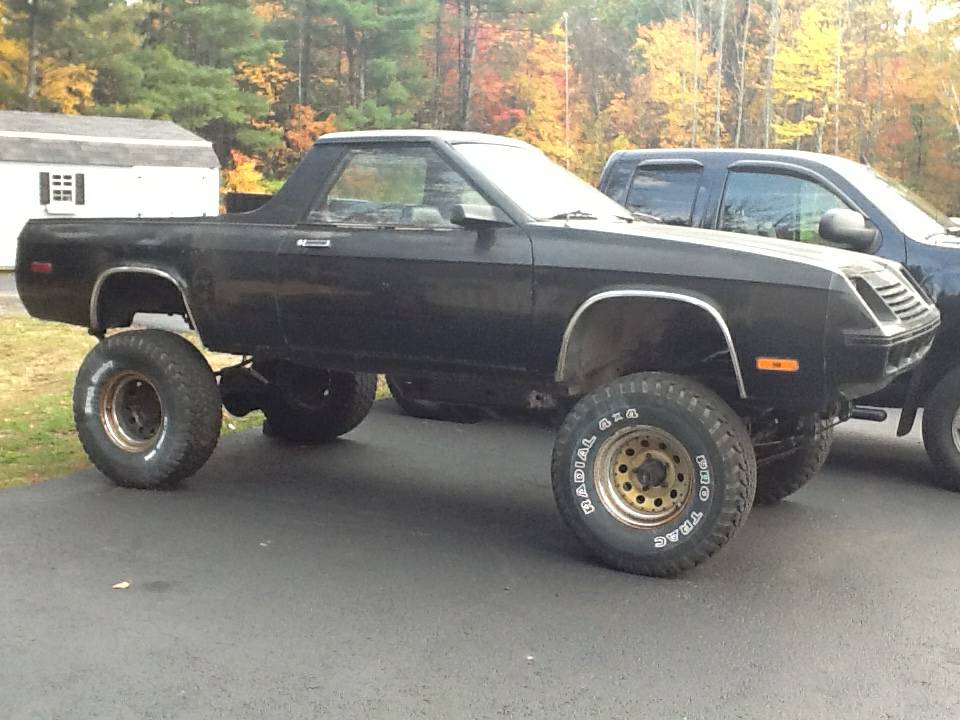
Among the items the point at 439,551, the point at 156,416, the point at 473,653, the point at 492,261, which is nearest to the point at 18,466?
the point at 156,416

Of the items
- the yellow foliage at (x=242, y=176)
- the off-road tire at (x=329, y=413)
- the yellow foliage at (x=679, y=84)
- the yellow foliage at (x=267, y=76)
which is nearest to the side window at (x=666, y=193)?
the off-road tire at (x=329, y=413)

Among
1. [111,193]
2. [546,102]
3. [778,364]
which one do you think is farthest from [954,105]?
[778,364]

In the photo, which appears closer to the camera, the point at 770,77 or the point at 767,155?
the point at 767,155

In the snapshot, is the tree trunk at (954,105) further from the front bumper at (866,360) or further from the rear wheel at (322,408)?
the front bumper at (866,360)

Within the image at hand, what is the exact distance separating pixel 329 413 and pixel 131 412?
1.52 m

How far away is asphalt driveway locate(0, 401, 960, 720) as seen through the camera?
3.65 metres

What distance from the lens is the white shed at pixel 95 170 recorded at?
3105cm

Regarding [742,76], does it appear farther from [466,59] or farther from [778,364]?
[778,364]

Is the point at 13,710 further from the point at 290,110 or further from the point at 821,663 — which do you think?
the point at 290,110

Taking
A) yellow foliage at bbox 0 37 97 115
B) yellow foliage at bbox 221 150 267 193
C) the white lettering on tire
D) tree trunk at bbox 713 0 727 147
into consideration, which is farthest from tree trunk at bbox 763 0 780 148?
the white lettering on tire

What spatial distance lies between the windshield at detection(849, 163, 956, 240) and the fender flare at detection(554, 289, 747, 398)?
2.81 metres

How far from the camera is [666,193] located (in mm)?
7891

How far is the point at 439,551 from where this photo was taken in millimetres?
5316

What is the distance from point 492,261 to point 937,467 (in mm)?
3502
